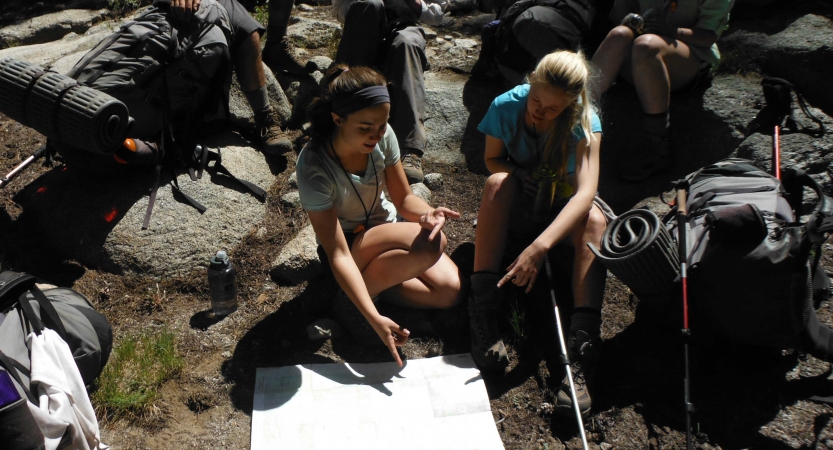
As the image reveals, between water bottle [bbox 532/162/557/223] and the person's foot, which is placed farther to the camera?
the person's foot

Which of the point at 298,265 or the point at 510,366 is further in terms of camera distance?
the point at 298,265

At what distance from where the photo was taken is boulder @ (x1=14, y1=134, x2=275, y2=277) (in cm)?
401

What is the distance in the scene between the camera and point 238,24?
15.8ft

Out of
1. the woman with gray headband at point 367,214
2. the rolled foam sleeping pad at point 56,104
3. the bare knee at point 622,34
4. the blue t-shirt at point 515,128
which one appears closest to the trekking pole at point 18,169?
the rolled foam sleeping pad at point 56,104

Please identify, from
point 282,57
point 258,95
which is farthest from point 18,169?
point 282,57

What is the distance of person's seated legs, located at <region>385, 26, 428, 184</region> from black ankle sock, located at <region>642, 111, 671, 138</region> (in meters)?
1.66

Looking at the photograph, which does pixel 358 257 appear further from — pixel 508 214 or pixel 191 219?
pixel 191 219

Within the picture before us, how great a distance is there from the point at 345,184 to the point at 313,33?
12.4 ft

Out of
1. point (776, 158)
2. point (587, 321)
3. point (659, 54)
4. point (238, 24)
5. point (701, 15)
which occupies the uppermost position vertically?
point (701, 15)

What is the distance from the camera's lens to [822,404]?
311 centimetres

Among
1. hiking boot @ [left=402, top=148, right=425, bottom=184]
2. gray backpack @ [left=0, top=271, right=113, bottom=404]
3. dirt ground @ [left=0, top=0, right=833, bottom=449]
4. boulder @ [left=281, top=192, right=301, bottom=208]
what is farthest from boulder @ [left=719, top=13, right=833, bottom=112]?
gray backpack @ [left=0, top=271, right=113, bottom=404]

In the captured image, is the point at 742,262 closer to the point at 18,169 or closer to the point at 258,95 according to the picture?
the point at 258,95

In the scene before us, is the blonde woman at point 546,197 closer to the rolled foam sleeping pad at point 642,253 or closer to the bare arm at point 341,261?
the rolled foam sleeping pad at point 642,253

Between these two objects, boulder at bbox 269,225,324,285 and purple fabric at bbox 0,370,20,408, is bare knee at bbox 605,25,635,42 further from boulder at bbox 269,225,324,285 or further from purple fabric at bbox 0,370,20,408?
purple fabric at bbox 0,370,20,408
